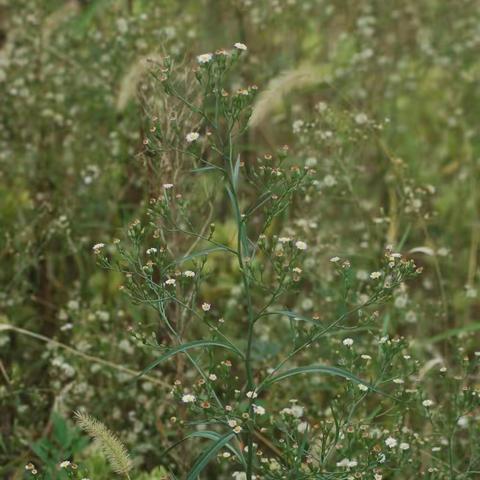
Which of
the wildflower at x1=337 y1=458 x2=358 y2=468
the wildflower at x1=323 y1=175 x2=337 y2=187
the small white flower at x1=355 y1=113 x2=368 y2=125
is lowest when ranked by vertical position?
the wildflower at x1=337 y1=458 x2=358 y2=468

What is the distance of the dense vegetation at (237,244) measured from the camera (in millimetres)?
2680

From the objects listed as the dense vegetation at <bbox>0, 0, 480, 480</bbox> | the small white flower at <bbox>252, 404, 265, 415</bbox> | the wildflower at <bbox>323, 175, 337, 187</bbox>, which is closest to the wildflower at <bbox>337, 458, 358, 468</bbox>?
the dense vegetation at <bbox>0, 0, 480, 480</bbox>

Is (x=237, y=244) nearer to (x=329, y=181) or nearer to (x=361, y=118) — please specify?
(x=329, y=181)

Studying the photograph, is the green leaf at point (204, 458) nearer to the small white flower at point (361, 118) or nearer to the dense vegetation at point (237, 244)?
the dense vegetation at point (237, 244)

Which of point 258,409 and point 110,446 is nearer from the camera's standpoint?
point 258,409

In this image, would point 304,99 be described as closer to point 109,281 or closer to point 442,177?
point 442,177

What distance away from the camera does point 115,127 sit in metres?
4.88

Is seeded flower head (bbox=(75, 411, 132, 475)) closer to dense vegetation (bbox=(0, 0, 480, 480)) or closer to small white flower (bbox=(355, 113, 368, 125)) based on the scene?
dense vegetation (bbox=(0, 0, 480, 480))

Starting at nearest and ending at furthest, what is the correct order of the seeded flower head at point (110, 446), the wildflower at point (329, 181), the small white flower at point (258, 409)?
the small white flower at point (258, 409) → the seeded flower head at point (110, 446) → the wildflower at point (329, 181)

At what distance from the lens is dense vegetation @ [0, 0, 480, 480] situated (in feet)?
8.79

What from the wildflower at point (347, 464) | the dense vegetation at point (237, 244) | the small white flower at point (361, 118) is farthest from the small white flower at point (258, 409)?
the small white flower at point (361, 118)

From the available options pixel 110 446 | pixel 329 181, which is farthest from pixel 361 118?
pixel 110 446

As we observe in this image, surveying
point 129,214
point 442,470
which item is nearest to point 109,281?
point 129,214

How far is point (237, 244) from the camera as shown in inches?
133
